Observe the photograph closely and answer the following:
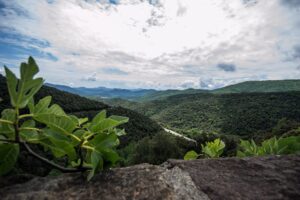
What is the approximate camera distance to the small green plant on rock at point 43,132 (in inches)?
26.7

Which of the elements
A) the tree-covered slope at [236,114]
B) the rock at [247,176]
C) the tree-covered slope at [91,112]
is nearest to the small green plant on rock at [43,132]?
the rock at [247,176]

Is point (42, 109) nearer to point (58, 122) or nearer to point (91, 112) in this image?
point (58, 122)

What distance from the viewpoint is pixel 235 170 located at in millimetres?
1113

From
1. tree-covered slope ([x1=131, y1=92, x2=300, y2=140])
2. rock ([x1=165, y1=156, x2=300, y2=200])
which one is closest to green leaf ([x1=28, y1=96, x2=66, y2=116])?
rock ([x1=165, y1=156, x2=300, y2=200])

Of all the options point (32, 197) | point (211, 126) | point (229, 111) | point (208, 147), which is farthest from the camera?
point (229, 111)

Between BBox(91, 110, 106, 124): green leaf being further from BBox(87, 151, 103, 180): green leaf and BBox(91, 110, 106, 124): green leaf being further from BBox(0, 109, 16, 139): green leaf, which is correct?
BBox(0, 109, 16, 139): green leaf

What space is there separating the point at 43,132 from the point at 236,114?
131810 mm

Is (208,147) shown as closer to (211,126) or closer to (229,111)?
(211,126)

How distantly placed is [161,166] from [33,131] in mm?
622

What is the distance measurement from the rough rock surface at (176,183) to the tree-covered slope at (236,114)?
3771 inches


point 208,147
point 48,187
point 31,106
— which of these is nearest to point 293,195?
point 208,147

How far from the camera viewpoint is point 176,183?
98cm

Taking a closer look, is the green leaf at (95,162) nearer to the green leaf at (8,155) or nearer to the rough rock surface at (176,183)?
the rough rock surface at (176,183)

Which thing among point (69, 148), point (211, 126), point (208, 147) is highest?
point (69, 148)
